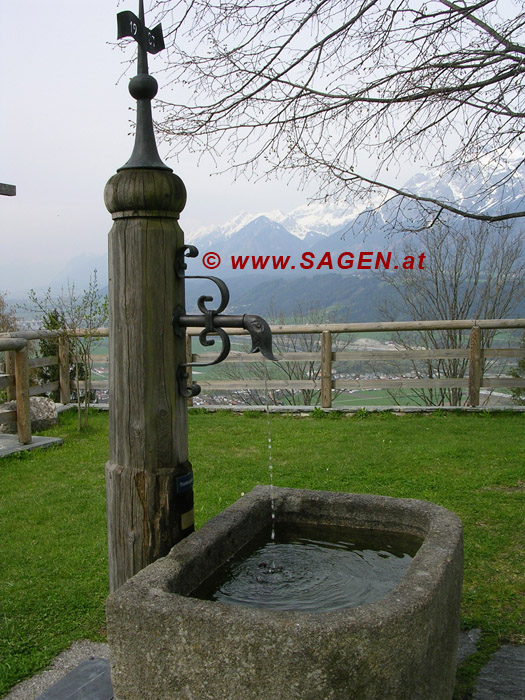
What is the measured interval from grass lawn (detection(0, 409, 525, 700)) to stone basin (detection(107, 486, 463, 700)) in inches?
29.6

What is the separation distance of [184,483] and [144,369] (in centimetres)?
42

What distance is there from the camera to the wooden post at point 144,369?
2023 millimetres

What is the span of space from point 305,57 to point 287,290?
1646 centimetres

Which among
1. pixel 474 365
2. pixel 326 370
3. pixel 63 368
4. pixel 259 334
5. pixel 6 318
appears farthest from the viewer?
pixel 6 318

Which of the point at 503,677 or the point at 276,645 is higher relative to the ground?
the point at 276,645

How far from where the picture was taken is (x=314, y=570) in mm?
2322

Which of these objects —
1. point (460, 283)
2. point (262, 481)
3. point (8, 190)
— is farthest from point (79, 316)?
point (460, 283)

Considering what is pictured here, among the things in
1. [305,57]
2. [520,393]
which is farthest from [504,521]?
[520,393]

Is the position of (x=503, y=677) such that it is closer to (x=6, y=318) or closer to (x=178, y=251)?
(x=178, y=251)

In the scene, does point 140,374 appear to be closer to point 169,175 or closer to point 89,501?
point 169,175

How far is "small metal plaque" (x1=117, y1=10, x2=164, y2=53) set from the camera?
77.0 inches

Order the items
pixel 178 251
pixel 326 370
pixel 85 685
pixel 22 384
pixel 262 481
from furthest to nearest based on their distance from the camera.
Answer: pixel 326 370 → pixel 22 384 → pixel 262 481 → pixel 85 685 → pixel 178 251

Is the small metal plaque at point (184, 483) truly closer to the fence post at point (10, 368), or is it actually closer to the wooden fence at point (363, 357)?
the fence post at point (10, 368)

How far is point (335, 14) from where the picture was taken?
3.77 meters
